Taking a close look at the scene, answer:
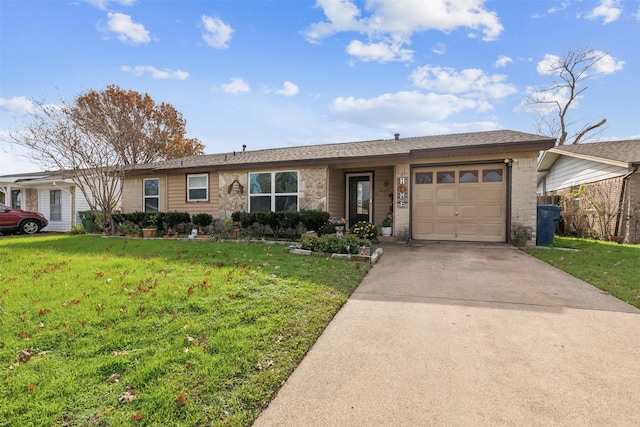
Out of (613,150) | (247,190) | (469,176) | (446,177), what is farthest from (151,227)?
(613,150)

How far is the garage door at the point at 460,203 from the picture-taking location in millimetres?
8938

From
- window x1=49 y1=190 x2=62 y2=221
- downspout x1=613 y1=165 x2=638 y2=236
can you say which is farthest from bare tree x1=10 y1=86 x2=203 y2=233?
downspout x1=613 y1=165 x2=638 y2=236

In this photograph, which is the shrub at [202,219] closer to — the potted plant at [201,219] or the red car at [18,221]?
the potted plant at [201,219]

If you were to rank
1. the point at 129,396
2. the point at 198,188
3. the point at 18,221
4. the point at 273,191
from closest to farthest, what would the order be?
1. the point at 129,396
2. the point at 273,191
3. the point at 198,188
4. the point at 18,221

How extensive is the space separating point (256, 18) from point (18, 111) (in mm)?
9884

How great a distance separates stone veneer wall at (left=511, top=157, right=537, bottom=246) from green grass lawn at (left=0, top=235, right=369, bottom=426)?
5543 millimetres

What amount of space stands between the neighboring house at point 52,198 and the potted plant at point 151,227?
6560mm

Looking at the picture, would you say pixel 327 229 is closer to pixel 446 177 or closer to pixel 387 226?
pixel 387 226

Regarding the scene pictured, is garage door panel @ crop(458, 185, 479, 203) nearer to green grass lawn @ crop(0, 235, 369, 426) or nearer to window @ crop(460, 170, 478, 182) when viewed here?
window @ crop(460, 170, 478, 182)

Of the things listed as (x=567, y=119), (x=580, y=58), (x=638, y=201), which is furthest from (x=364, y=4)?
(x=567, y=119)

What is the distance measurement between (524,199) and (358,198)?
5251 millimetres

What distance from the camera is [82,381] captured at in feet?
7.30

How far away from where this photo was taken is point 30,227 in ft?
45.8

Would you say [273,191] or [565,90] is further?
[565,90]
